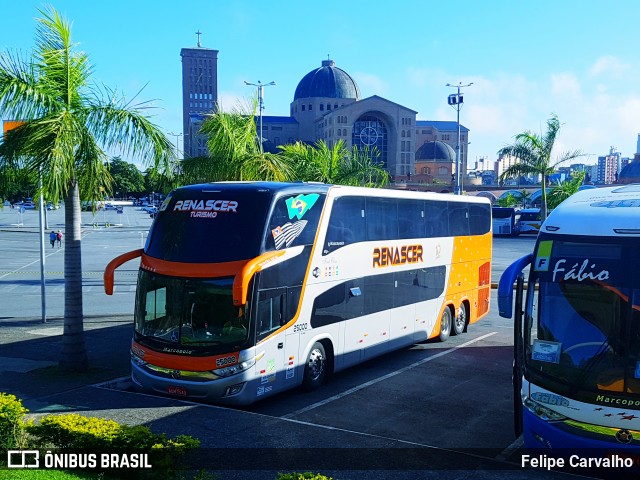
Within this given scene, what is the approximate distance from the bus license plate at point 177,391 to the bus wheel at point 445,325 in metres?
8.27

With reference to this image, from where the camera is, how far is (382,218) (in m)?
14.5

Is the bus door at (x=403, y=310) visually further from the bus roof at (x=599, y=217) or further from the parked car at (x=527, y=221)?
the parked car at (x=527, y=221)

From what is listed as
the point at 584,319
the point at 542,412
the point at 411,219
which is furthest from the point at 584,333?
the point at 411,219

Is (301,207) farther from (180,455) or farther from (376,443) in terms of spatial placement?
(180,455)

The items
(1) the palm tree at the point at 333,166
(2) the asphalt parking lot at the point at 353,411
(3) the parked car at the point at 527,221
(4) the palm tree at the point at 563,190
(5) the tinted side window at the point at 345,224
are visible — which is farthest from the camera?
(3) the parked car at the point at 527,221

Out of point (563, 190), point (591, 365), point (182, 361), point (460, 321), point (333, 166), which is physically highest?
point (333, 166)

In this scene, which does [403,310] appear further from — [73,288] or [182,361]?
[73,288]

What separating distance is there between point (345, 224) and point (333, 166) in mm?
11163

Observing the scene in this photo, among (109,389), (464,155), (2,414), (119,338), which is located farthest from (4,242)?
(464,155)

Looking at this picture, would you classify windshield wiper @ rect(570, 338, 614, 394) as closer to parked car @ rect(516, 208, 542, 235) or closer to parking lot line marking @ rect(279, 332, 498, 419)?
parking lot line marking @ rect(279, 332, 498, 419)

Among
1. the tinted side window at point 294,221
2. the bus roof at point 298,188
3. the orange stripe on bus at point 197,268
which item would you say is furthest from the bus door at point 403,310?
the orange stripe on bus at point 197,268

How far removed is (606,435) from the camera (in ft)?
24.4

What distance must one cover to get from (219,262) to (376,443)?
154 inches

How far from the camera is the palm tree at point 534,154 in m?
28.2
